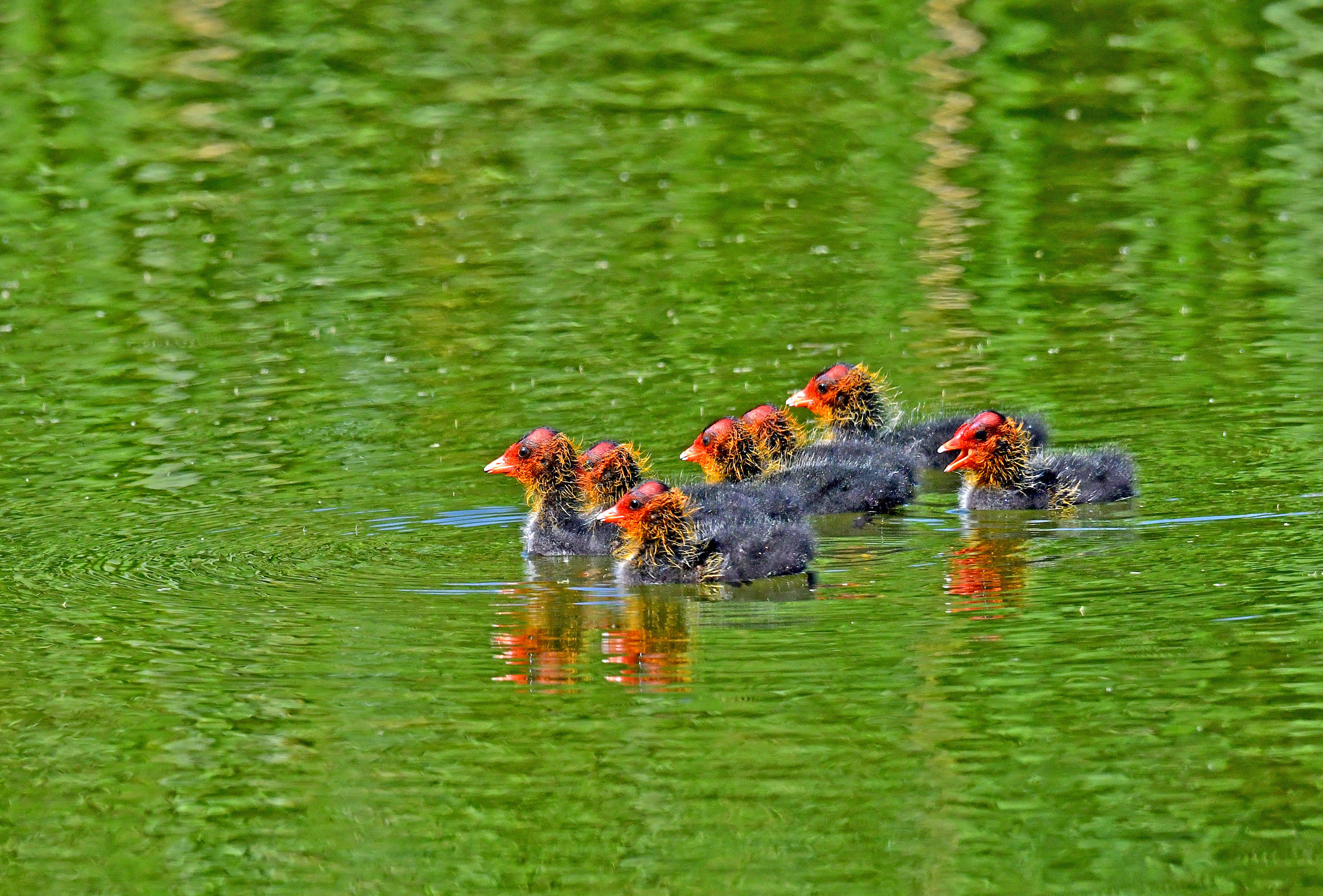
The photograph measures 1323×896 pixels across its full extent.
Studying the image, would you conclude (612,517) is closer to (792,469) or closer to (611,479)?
(611,479)

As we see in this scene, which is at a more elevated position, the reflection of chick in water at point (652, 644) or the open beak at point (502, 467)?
the reflection of chick in water at point (652, 644)

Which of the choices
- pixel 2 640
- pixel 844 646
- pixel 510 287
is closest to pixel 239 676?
pixel 2 640

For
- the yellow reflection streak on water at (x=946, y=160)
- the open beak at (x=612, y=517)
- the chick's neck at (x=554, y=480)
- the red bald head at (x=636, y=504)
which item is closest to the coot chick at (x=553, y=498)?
the chick's neck at (x=554, y=480)

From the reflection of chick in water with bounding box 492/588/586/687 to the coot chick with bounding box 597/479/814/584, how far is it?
43 cm

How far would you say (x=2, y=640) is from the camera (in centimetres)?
951

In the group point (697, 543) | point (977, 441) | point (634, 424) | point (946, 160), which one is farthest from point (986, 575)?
point (946, 160)

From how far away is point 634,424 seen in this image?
12953 millimetres

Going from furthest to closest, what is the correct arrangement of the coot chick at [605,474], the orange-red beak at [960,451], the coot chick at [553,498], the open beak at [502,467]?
the orange-red beak at [960,451], the coot chick at [605,474], the open beak at [502,467], the coot chick at [553,498]

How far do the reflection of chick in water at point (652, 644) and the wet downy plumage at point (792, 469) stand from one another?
0.97 meters

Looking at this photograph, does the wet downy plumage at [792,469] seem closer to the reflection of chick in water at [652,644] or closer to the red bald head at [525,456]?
the red bald head at [525,456]

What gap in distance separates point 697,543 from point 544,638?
3.93 ft

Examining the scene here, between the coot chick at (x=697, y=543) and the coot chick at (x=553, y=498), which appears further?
the coot chick at (x=553, y=498)

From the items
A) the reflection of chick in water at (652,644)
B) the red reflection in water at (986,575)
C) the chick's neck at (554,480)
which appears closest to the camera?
the reflection of chick in water at (652,644)

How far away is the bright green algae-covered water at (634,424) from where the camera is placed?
7336 millimetres
